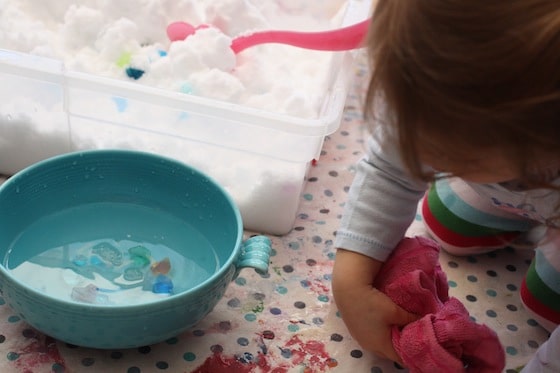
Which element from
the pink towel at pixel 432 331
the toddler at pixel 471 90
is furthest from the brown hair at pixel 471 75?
the pink towel at pixel 432 331

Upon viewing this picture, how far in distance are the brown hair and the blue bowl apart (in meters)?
0.21

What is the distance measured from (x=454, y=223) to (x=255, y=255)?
0.83 ft

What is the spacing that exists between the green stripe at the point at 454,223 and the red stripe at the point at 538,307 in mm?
71

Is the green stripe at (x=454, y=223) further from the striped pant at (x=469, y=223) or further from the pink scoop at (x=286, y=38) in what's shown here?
the pink scoop at (x=286, y=38)

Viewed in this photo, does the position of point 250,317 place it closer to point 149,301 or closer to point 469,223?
point 149,301

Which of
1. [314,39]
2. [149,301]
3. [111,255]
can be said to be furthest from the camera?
[314,39]

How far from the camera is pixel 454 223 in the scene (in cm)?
77

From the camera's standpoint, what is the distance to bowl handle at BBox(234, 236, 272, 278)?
23.9 inches

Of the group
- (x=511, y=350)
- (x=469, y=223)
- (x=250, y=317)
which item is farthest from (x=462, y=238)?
(x=250, y=317)

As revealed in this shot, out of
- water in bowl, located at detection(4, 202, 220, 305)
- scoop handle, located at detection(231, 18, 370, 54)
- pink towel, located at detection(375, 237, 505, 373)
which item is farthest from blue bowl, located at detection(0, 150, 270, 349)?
scoop handle, located at detection(231, 18, 370, 54)

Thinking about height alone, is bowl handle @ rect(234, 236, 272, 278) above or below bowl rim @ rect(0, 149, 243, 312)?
below

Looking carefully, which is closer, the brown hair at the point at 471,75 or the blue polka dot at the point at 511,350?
the brown hair at the point at 471,75

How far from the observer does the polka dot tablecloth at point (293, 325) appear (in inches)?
23.4

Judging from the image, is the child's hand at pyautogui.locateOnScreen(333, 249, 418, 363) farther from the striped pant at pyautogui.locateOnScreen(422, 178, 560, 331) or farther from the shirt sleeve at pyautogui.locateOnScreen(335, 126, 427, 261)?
the striped pant at pyautogui.locateOnScreen(422, 178, 560, 331)
